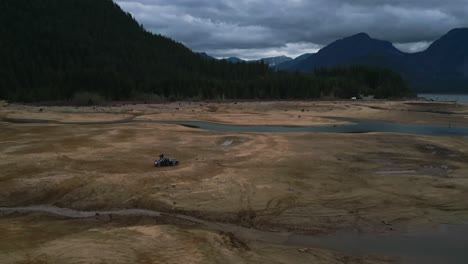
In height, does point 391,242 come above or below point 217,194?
below

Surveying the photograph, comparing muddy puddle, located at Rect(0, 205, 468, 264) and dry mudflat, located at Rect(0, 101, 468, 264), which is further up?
dry mudflat, located at Rect(0, 101, 468, 264)

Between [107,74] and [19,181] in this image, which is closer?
[19,181]

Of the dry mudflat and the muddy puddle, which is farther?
the muddy puddle

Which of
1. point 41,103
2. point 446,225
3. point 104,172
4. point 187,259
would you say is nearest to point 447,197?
point 446,225

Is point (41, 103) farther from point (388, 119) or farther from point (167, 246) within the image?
point (167, 246)

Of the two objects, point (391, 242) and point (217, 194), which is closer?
point (391, 242)
